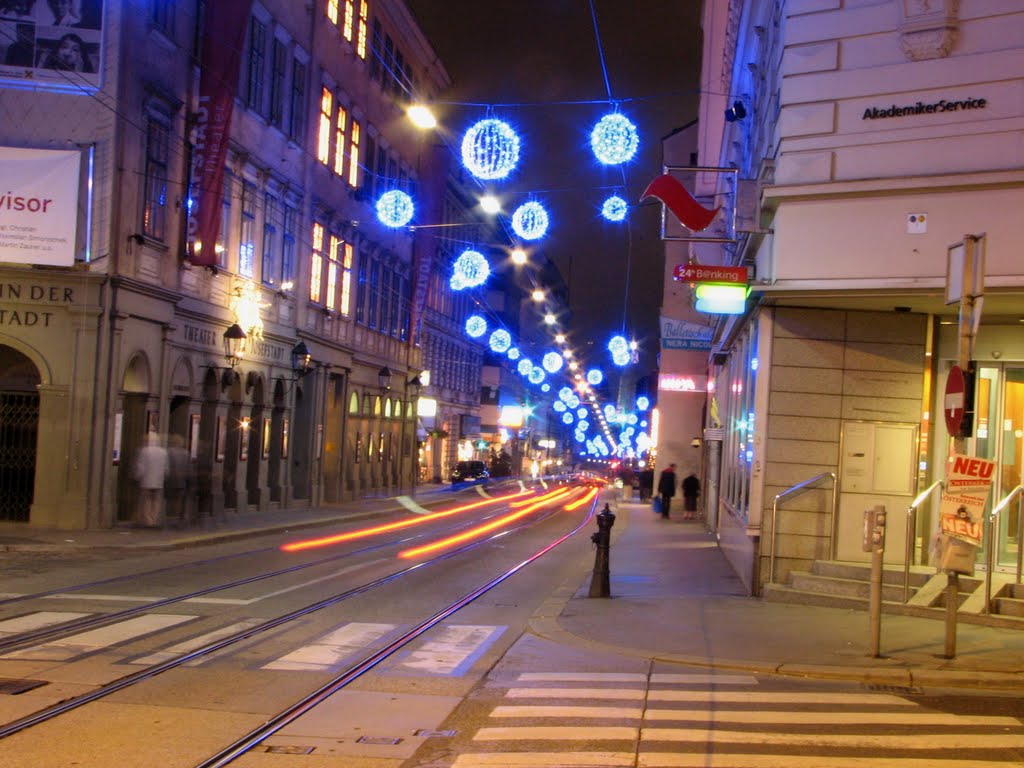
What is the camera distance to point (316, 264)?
3600 centimetres

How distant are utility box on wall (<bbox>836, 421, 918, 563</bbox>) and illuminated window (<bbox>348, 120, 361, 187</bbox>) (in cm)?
2697

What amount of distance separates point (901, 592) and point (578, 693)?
6425mm

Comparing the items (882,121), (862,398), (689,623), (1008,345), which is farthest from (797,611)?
(882,121)

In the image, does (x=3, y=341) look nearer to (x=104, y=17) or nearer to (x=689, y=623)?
(x=104, y=17)

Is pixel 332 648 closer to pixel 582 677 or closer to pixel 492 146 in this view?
pixel 582 677

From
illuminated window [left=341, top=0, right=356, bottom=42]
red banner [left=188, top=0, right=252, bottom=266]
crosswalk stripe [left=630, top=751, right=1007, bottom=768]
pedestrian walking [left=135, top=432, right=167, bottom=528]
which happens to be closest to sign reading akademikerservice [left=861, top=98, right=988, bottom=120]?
crosswalk stripe [left=630, top=751, right=1007, bottom=768]

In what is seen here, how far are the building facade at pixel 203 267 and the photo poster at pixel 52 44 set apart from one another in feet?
0.13

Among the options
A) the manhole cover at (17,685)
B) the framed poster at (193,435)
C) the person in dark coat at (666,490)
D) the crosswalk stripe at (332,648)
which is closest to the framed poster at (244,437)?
the framed poster at (193,435)

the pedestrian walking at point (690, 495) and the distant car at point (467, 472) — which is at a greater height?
the pedestrian walking at point (690, 495)

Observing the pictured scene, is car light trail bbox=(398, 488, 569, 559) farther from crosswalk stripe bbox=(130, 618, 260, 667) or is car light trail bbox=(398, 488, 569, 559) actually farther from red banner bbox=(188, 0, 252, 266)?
crosswalk stripe bbox=(130, 618, 260, 667)

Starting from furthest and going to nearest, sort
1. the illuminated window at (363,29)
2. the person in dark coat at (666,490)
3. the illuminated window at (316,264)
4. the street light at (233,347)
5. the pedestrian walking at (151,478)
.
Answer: the illuminated window at (363,29) → the person in dark coat at (666,490) → the illuminated window at (316,264) → the street light at (233,347) → the pedestrian walking at (151,478)

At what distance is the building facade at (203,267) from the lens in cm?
2175

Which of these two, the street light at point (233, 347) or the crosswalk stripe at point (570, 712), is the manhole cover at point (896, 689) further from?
the street light at point (233, 347)

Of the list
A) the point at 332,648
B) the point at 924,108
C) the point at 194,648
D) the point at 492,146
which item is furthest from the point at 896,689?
the point at 492,146
